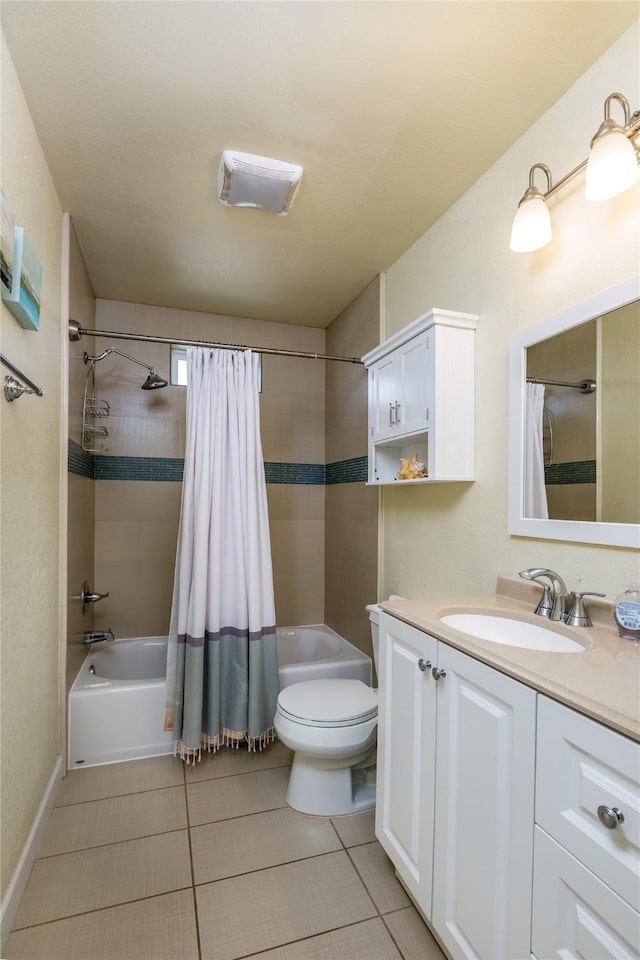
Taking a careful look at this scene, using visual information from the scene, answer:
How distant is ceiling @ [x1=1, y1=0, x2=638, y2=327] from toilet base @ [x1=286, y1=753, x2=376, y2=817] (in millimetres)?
2258

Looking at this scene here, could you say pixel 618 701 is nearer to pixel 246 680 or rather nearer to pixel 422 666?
pixel 422 666

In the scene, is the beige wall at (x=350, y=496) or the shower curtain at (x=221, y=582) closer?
the shower curtain at (x=221, y=582)

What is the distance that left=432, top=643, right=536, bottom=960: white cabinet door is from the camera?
0.91m

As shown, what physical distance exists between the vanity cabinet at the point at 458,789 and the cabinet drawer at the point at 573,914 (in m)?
0.03

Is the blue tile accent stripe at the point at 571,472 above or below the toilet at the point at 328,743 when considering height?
above

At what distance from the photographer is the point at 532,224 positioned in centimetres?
138

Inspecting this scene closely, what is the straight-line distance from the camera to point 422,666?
1243mm

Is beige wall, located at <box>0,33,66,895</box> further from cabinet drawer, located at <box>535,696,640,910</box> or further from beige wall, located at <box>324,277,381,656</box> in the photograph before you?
beige wall, located at <box>324,277,381,656</box>

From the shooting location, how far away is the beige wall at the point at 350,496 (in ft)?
8.70

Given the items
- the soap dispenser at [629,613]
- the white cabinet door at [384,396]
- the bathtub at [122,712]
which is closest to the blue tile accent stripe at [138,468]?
the bathtub at [122,712]

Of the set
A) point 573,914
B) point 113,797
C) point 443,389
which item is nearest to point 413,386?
point 443,389

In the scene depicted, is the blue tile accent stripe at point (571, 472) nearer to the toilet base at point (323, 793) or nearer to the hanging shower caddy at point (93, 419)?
the toilet base at point (323, 793)

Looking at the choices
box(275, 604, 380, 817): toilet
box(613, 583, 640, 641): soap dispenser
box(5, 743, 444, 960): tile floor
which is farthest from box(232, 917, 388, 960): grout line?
box(613, 583, 640, 641): soap dispenser

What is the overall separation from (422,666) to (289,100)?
1.71 m
